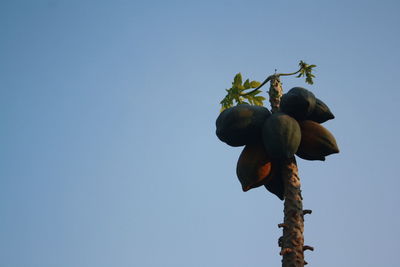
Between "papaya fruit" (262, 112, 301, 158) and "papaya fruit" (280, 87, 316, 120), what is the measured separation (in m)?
0.15

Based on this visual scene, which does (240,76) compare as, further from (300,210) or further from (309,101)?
(300,210)

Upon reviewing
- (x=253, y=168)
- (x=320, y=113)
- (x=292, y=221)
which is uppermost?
(x=320, y=113)

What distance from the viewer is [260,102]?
5.59 m

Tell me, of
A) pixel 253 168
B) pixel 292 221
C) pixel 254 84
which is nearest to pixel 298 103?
pixel 253 168

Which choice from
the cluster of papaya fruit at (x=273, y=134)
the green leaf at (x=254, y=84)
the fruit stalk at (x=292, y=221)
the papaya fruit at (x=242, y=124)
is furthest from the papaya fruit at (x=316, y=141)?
the green leaf at (x=254, y=84)

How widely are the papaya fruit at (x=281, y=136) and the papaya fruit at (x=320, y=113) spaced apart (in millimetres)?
443

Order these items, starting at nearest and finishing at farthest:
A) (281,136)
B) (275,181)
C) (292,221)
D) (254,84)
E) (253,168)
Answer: (292,221) < (281,136) < (253,168) < (275,181) < (254,84)

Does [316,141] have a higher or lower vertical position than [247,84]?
lower

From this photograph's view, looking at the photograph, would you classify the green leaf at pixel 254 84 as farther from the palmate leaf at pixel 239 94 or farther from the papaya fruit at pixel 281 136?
the papaya fruit at pixel 281 136

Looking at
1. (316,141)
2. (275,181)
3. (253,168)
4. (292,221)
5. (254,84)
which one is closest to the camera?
(292,221)

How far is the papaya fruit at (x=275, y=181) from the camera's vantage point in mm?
3685

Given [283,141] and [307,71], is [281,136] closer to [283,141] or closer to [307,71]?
[283,141]

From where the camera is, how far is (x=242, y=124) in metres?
3.67

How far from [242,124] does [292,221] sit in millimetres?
1060
